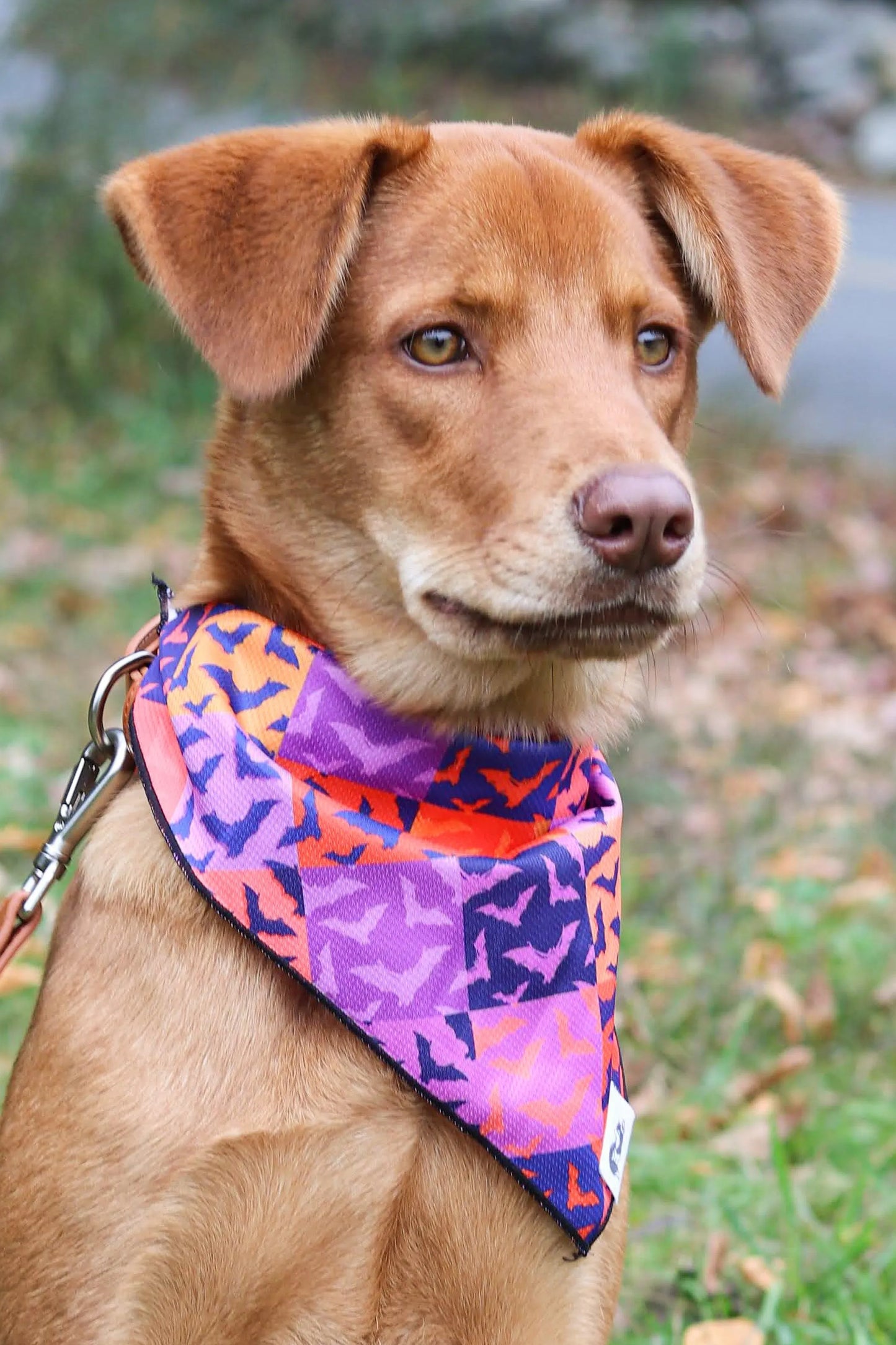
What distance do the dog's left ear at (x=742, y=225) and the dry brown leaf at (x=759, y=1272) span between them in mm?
1863

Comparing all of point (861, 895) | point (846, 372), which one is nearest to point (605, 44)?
point (846, 372)

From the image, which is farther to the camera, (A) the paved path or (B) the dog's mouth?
(A) the paved path

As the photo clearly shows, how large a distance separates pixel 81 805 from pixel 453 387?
3.19 feet

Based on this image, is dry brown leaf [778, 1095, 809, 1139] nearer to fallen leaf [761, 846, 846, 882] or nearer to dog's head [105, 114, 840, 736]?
fallen leaf [761, 846, 846, 882]

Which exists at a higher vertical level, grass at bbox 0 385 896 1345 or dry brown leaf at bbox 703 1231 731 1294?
dry brown leaf at bbox 703 1231 731 1294

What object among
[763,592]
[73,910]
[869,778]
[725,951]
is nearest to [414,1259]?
[73,910]

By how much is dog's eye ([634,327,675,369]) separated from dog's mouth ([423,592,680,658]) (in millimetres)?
571

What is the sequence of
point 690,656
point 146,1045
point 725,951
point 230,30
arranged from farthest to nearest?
point 230,30 → point 690,656 → point 725,951 → point 146,1045

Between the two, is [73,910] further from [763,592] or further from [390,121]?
[763,592]

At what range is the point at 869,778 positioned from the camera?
6.26 m

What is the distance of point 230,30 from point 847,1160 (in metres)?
9.47

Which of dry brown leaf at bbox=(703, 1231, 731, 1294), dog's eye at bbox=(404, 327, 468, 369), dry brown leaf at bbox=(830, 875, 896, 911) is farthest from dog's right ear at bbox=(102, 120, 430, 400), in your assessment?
dry brown leaf at bbox=(830, 875, 896, 911)

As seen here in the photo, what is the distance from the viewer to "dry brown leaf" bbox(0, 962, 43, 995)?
13.8ft

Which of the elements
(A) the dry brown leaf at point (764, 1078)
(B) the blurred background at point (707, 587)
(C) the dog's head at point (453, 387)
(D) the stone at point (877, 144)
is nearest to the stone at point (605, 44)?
(B) the blurred background at point (707, 587)
